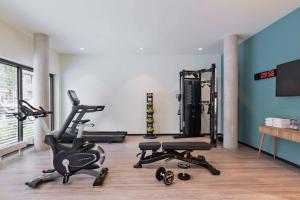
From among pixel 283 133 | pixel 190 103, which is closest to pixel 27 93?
pixel 190 103

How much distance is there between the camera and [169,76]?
6625 mm

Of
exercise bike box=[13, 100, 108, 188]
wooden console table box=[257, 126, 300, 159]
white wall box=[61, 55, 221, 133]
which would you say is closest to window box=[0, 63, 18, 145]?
exercise bike box=[13, 100, 108, 188]

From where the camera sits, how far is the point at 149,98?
252 inches

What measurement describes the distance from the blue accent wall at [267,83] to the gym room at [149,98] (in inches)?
1.0

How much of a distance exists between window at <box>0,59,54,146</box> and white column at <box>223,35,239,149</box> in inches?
208

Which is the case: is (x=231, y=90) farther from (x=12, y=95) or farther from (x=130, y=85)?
(x=12, y=95)

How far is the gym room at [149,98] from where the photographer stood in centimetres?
280

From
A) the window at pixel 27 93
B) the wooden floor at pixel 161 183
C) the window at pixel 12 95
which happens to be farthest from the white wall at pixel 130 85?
the wooden floor at pixel 161 183

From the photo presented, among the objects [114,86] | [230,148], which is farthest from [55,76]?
[230,148]

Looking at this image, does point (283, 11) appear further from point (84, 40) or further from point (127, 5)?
point (84, 40)

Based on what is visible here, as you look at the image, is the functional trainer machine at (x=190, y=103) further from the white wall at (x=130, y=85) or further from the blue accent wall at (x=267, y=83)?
the blue accent wall at (x=267, y=83)

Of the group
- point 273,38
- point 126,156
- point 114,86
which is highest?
point 273,38

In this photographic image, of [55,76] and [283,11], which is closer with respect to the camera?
[283,11]

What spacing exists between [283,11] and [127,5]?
2.99 meters
